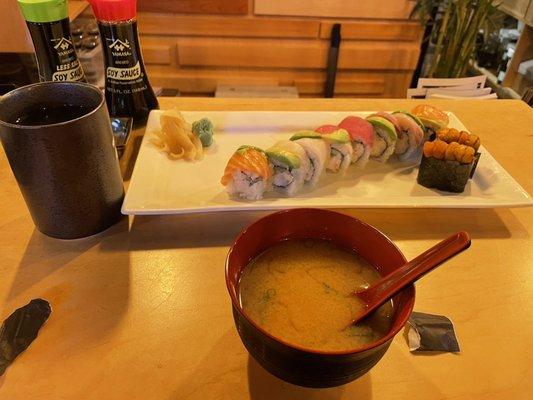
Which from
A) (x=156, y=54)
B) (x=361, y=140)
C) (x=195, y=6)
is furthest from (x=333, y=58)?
(x=361, y=140)

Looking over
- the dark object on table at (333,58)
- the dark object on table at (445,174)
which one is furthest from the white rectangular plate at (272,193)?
the dark object on table at (333,58)

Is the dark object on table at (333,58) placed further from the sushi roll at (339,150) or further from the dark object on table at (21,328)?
the dark object on table at (21,328)

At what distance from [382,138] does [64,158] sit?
70cm

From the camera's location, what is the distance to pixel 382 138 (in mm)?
1040

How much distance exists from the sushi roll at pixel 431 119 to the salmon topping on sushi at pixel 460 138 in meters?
0.10

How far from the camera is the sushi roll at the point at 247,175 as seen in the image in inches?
33.8

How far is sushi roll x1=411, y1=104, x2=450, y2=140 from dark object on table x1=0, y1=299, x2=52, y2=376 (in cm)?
92

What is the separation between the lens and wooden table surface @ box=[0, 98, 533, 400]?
1.92 ft

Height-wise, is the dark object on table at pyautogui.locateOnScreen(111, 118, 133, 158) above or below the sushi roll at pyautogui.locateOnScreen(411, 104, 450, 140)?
below

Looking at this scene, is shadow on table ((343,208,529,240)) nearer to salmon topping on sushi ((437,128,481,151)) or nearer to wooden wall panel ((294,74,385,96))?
salmon topping on sushi ((437,128,481,151))

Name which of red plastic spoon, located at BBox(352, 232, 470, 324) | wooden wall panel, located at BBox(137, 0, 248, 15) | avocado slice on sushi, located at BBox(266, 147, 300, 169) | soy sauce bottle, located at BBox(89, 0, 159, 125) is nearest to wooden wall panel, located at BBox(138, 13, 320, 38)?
wooden wall panel, located at BBox(137, 0, 248, 15)

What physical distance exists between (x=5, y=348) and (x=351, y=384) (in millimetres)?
492

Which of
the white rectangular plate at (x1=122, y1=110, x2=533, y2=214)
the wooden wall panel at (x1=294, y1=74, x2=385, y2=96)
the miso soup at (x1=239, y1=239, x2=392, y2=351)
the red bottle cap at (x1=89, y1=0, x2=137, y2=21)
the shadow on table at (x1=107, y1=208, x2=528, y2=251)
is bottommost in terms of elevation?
the wooden wall panel at (x1=294, y1=74, x2=385, y2=96)

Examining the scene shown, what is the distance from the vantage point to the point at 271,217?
2.03 feet
